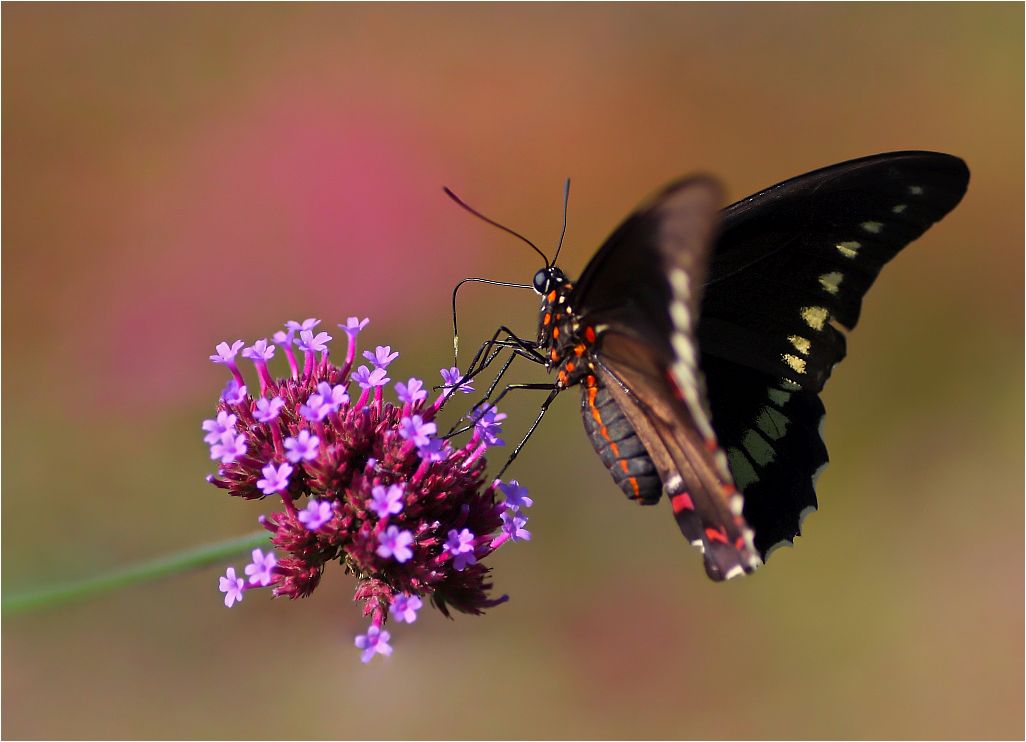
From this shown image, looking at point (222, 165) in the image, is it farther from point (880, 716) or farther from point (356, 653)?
point (880, 716)

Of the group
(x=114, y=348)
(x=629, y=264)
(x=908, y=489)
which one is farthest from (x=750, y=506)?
(x=114, y=348)

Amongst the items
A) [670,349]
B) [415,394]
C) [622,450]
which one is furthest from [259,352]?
[670,349]

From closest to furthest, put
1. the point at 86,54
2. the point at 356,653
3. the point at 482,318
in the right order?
the point at 356,653, the point at 482,318, the point at 86,54

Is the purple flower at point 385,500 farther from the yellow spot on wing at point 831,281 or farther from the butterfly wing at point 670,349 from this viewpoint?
the yellow spot on wing at point 831,281

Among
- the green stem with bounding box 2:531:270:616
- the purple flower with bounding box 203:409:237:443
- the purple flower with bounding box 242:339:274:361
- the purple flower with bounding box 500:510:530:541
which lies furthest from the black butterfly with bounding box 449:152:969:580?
the green stem with bounding box 2:531:270:616

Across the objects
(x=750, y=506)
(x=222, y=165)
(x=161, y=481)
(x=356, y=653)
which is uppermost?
(x=222, y=165)

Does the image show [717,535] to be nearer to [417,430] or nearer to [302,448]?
[417,430]

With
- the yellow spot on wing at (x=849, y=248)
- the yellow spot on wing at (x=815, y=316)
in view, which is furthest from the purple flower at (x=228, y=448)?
the yellow spot on wing at (x=849, y=248)
